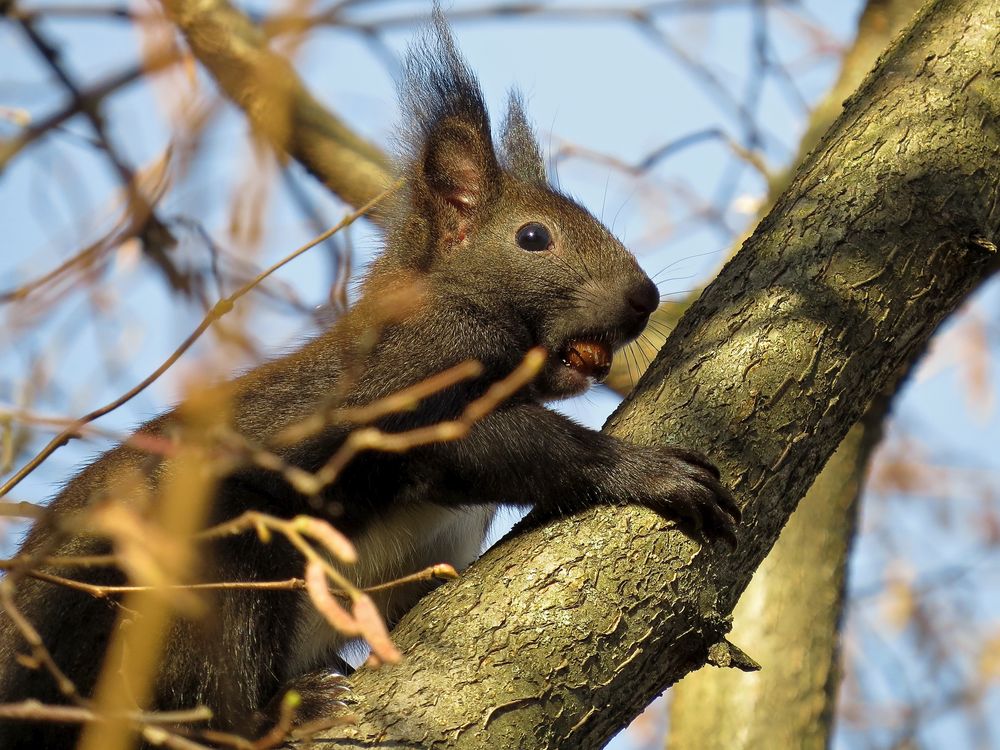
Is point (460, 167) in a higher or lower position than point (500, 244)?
higher

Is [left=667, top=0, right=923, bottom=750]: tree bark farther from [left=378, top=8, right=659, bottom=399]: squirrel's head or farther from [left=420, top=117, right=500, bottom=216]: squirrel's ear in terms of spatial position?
[left=420, top=117, right=500, bottom=216]: squirrel's ear

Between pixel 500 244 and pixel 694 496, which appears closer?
pixel 694 496

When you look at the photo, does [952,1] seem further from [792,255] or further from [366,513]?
[366,513]

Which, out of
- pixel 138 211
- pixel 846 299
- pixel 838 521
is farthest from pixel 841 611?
pixel 138 211

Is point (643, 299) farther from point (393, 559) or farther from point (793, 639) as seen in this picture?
point (793, 639)

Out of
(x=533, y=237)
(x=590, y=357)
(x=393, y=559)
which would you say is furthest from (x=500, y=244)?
(x=393, y=559)

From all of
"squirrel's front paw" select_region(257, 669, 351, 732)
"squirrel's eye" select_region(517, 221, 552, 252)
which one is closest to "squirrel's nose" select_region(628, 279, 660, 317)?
"squirrel's eye" select_region(517, 221, 552, 252)

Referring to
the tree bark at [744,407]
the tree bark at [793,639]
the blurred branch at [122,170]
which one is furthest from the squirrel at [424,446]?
Result: the tree bark at [793,639]
